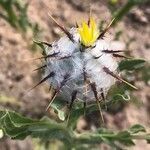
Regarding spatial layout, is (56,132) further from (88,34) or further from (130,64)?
(88,34)

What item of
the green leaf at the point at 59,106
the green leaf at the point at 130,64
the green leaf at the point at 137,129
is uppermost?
the green leaf at the point at 130,64

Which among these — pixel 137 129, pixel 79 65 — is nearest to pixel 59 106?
pixel 79 65

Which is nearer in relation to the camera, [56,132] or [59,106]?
[59,106]

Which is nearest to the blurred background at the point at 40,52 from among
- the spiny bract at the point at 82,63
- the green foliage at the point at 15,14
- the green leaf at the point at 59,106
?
the green foliage at the point at 15,14

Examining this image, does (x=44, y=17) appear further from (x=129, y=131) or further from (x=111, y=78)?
(x=111, y=78)

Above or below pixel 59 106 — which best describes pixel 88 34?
above

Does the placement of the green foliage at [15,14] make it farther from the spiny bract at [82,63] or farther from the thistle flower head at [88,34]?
the thistle flower head at [88,34]

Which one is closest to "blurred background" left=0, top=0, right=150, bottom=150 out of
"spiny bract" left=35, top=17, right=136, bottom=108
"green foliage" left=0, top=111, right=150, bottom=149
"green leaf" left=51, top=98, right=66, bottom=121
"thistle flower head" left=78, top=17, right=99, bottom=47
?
"green foliage" left=0, top=111, right=150, bottom=149
